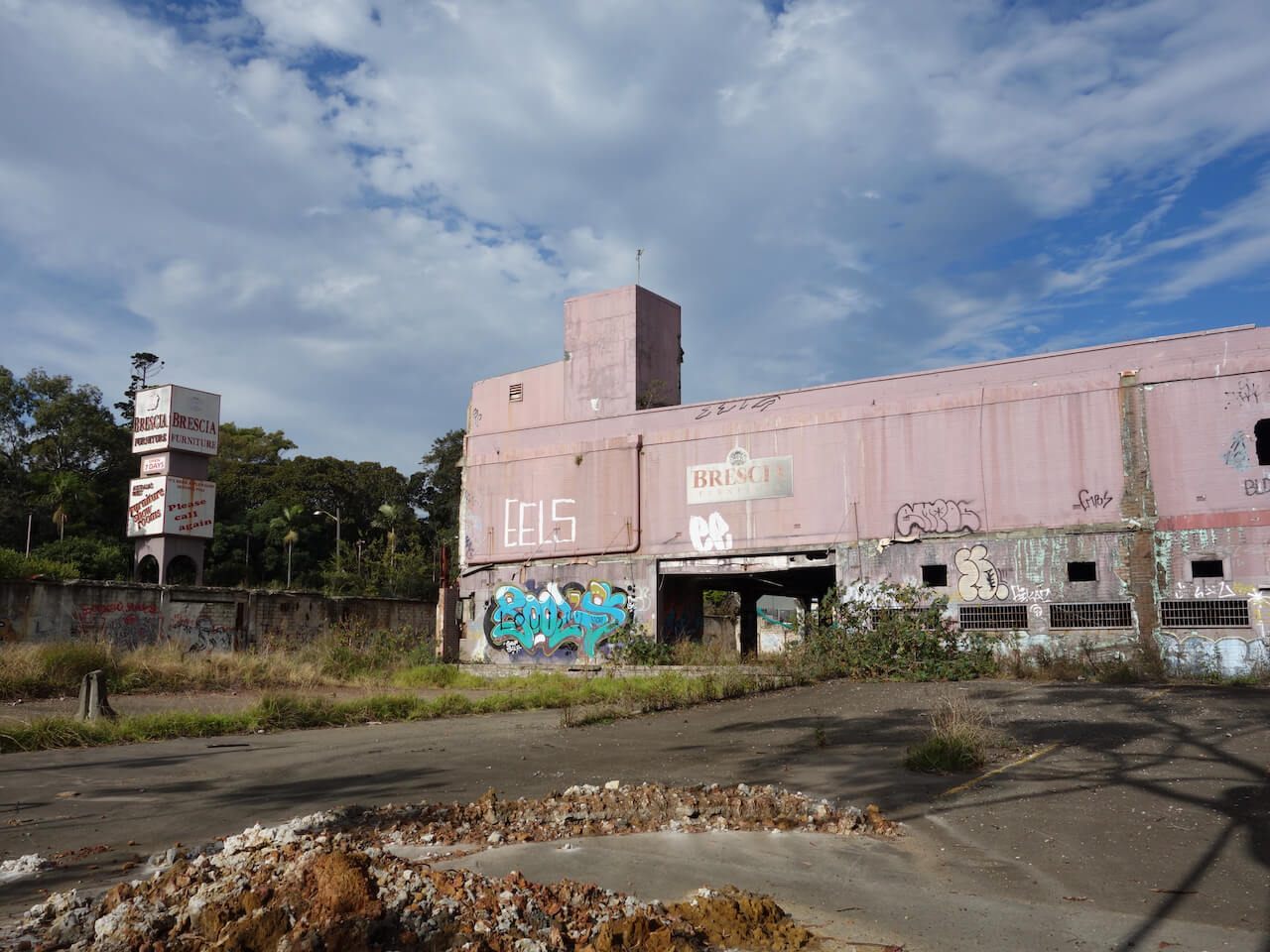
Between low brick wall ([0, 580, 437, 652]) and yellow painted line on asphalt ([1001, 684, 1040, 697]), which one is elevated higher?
low brick wall ([0, 580, 437, 652])

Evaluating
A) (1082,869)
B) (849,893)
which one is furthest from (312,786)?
(1082,869)

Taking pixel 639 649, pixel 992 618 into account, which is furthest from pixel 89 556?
pixel 992 618

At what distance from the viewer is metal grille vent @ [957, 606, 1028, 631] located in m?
20.0

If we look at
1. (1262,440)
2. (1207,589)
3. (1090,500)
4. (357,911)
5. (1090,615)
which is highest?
(1262,440)

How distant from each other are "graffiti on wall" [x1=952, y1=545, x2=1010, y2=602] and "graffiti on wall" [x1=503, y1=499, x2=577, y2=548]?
10.9 metres

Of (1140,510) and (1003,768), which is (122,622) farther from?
(1140,510)

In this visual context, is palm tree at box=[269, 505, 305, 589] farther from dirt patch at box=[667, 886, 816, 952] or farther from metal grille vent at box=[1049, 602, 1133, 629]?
dirt patch at box=[667, 886, 816, 952]

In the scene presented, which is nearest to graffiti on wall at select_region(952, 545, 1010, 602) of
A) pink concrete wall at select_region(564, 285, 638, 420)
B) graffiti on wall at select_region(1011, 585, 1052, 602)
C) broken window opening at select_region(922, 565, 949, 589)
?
graffiti on wall at select_region(1011, 585, 1052, 602)

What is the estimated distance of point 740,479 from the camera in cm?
2431

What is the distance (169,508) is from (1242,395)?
1274 inches

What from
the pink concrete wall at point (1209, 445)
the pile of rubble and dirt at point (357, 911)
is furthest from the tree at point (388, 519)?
the pile of rubble and dirt at point (357, 911)

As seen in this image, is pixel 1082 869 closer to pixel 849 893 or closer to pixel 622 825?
pixel 849 893

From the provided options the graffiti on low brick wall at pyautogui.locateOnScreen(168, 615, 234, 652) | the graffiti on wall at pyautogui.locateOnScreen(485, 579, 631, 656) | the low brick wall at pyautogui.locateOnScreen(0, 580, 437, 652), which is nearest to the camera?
the low brick wall at pyautogui.locateOnScreen(0, 580, 437, 652)

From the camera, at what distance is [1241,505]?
18.4 meters
